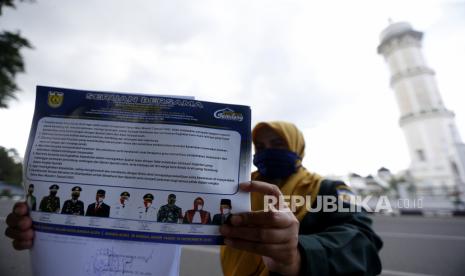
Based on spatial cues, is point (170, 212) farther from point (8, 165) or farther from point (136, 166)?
point (8, 165)

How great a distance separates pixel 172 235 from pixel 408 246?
2.88m

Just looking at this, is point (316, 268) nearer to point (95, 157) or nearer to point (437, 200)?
point (95, 157)

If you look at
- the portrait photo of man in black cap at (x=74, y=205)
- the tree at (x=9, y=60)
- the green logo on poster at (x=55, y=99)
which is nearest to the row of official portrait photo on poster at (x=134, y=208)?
the portrait photo of man in black cap at (x=74, y=205)

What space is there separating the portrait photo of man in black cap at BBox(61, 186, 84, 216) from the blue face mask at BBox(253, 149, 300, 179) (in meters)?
0.70

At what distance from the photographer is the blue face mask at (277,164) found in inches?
41.1

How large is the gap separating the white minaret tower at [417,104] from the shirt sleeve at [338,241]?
56.3 ft

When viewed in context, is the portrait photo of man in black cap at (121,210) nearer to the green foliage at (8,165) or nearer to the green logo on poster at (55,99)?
the green logo on poster at (55,99)

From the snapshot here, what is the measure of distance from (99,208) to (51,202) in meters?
0.11

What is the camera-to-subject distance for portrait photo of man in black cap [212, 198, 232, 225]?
0.54 meters

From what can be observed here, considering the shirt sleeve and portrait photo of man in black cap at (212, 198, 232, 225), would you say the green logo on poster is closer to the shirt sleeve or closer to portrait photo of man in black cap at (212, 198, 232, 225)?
portrait photo of man in black cap at (212, 198, 232, 225)

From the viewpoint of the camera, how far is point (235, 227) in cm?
54

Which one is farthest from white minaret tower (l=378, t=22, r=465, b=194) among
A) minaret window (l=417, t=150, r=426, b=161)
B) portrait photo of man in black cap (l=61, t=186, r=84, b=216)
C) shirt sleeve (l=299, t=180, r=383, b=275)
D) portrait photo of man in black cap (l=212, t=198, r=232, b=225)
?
portrait photo of man in black cap (l=61, t=186, r=84, b=216)

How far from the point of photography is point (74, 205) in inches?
21.4

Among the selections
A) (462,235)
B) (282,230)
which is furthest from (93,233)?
(462,235)
